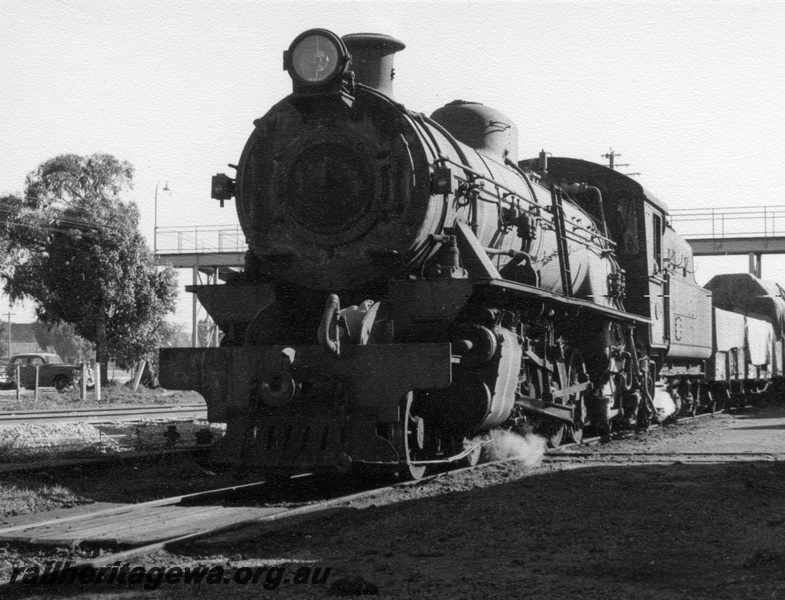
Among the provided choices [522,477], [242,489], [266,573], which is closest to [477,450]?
[522,477]

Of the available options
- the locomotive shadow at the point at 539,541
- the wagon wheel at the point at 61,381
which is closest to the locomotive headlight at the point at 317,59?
the locomotive shadow at the point at 539,541

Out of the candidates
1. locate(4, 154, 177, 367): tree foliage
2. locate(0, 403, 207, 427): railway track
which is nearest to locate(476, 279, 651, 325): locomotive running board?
locate(0, 403, 207, 427): railway track

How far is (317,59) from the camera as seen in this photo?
8531 mm

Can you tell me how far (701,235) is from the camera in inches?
1494

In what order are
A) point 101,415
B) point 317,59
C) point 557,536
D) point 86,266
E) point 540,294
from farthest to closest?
point 86,266 < point 101,415 < point 540,294 < point 317,59 < point 557,536

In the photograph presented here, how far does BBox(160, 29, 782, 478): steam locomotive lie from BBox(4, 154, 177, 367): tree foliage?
24794mm

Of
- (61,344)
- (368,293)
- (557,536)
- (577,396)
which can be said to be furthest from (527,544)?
(61,344)

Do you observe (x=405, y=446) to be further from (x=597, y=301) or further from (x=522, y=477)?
(x=597, y=301)

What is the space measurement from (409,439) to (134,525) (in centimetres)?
279

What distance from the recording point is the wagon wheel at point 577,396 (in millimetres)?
11664

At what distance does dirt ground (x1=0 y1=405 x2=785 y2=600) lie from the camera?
4.73m

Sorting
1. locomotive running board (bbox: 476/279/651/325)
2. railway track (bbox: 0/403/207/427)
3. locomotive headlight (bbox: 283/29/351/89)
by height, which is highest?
locomotive headlight (bbox: 283/29/351/89)

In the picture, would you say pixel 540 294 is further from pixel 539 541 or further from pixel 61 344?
pixel 61 344

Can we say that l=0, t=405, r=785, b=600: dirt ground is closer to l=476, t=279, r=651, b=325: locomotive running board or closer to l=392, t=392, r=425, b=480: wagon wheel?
l=392, t=392, r=425, b=480: wagon wheel
